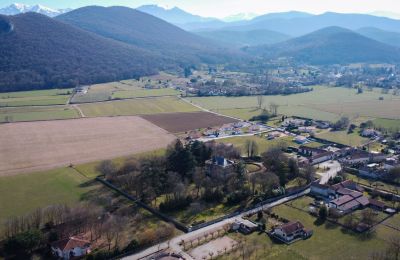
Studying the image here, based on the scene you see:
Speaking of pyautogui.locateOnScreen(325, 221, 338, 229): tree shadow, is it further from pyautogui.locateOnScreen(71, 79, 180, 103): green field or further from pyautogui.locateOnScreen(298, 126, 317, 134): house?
pyautogui.locateOnScreen(71, 79, 180, 103): green field

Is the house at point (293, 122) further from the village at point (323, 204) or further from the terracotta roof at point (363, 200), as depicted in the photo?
the terracotta roof at point (363, 200)

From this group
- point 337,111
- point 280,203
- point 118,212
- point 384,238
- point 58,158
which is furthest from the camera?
point 337,111

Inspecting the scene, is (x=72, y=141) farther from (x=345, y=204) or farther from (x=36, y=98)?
(x=36, y=98)

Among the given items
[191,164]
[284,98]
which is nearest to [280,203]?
[191,164]

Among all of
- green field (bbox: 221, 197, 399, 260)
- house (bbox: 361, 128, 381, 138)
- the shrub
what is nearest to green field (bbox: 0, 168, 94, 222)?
the shrub

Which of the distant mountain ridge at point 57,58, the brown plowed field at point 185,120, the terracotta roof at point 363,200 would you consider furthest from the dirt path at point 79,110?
the terracotta roof at point 363,200

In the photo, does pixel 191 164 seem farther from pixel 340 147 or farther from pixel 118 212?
pixel 340 147

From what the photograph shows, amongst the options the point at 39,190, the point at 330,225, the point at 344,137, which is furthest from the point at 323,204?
the point at 344,137
